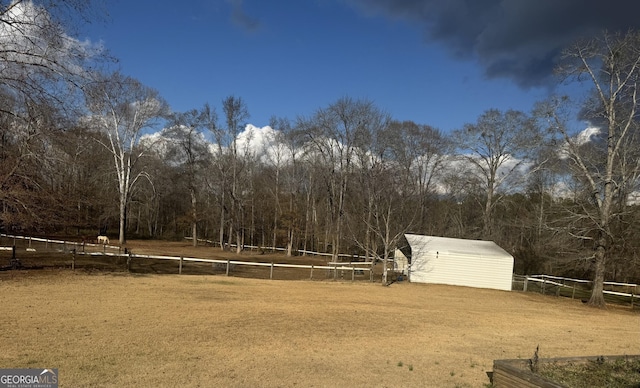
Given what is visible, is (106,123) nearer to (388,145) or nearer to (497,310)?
(388,145)

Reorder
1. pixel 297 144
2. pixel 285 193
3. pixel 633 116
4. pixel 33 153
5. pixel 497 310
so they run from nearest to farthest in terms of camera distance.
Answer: pixel 33 153
pixel 497 310
pixel 633 116
pixel 297 144
pixel 285 193

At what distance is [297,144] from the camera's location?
1796 inches

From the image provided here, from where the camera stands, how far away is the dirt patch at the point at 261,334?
6469 mm

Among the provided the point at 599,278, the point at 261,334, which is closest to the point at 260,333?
the point at 261,334

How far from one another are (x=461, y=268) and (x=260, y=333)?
785 inches

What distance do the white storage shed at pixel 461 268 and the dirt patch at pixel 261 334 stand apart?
Answer: 8.00m

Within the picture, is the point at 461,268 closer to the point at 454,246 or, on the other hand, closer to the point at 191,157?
the point at 454,246

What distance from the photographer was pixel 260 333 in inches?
372

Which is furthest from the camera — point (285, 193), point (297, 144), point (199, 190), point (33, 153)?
point (199, 190)

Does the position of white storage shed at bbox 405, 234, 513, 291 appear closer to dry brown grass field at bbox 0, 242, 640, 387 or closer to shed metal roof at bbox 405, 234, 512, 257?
shed metal roof at bbox 405, 234, 512, 257

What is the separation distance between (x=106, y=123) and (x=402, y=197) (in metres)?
25.4

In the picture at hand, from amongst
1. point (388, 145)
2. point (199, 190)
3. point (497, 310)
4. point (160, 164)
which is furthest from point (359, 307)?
point (199, 190)

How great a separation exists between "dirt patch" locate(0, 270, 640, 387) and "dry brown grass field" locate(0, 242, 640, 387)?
4 centimetres

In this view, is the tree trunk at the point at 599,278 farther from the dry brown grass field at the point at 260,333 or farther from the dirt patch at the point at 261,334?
the dry brown grass field at the point at 260,333
